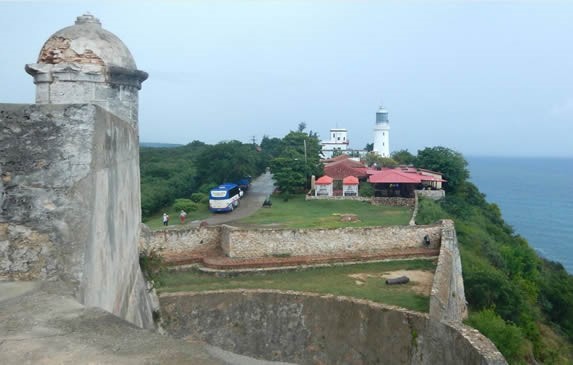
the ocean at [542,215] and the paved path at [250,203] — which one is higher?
the paved path at [250,203]

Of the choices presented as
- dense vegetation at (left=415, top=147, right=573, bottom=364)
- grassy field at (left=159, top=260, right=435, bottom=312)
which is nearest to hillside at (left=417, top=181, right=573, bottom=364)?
dense vegetation at (left=415, top=147, right=573, bottom=364)

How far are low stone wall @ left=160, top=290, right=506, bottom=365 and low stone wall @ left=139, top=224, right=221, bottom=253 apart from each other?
3501 mm

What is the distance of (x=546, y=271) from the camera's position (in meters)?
29.2

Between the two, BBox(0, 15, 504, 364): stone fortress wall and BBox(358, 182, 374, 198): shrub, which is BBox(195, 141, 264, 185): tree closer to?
BBox(358, 182, 374, 198): shrub

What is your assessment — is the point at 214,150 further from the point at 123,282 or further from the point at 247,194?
the point at 123,282

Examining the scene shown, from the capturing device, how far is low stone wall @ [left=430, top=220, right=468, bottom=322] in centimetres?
1239

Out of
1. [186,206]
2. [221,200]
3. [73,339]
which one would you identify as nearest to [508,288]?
[221,200]

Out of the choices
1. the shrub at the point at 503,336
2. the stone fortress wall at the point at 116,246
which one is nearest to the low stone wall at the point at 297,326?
the stone fortress wall at the point at 116,246

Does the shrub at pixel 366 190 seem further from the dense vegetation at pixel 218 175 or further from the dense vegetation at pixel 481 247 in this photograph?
the dense vegetation at pixel 218 175

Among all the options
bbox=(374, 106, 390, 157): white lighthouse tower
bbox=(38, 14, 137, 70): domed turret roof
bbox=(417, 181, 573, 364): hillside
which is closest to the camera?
bbox=(38, 14, 137, 70): domed turret roof

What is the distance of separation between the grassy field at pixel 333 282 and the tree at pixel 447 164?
63.9ft

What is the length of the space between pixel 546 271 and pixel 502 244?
441 cm

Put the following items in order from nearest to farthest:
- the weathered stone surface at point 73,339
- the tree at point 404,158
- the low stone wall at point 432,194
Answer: the weathered stone surface at point 73,339 < the low stone wall at point 432,194 < the tree at point 404,158

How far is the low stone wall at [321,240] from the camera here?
60.2 ft
